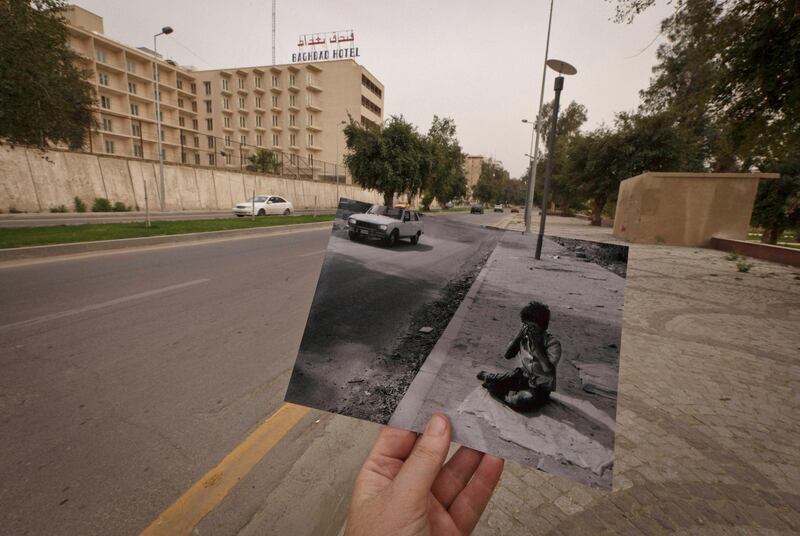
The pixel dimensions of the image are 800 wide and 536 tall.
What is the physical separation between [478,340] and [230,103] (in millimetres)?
73199

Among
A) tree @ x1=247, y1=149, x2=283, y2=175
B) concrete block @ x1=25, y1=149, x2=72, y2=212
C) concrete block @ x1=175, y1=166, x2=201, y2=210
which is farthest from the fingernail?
tree @ x1=247, y1=149, x2=283, y2=175

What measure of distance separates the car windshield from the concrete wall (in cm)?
2075

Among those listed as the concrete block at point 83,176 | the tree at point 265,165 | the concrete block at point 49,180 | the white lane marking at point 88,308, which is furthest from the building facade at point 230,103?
the white lane marking at point 88,308

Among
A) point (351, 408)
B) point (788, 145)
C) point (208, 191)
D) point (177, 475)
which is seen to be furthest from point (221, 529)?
point (208, 191)

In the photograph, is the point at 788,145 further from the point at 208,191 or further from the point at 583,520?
the point at 208,191

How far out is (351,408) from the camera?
1268 mm

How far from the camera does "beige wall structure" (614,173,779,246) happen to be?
13.5m

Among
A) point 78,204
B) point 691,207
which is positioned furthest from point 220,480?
point 78,204

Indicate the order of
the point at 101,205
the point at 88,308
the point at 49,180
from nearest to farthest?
the point at 88,308 < the point at 49,180 < the point at 101,205

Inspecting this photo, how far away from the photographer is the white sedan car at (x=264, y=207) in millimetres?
21172

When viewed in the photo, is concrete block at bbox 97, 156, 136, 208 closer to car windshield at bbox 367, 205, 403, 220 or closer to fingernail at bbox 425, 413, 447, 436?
car windshield at bbox 367, 205, 403, 220

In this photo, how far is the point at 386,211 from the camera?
1660 millimetres

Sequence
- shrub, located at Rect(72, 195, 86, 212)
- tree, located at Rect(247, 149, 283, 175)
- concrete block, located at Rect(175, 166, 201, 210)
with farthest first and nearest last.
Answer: tree, located at Rect(247, 149, 283, 175) → concrete block, located at Rect(175, 166, 201, 210) → shrub, located at Rect(72, 195, 86, 212)

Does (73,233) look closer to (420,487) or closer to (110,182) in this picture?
(420,487)
